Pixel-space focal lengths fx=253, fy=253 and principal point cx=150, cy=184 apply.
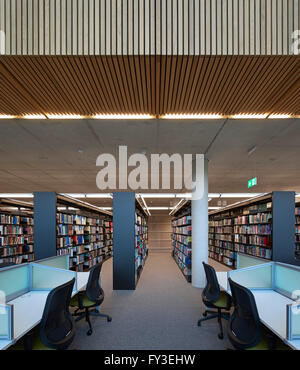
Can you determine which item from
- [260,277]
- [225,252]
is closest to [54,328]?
[260,277]

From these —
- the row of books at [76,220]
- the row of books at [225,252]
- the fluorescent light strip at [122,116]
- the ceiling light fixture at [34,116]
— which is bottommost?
the row of books at [225,252]

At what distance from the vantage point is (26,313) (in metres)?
2.68

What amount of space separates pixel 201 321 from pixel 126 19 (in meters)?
4.22

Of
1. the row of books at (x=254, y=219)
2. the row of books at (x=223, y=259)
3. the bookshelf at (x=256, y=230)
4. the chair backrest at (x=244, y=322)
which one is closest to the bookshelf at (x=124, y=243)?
the bookshelf at (x=256, y=230)

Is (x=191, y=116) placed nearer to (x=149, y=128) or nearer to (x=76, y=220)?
(x=149, y=128)

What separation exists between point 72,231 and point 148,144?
141 inches

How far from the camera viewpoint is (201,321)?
3867mm

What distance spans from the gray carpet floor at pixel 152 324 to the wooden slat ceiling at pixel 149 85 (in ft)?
10.6

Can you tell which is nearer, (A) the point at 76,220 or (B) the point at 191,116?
(B) the point at 191,116

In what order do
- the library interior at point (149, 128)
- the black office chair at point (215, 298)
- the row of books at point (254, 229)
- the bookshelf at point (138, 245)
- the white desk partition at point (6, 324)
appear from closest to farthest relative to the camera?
1. the white desk partition at point (6, 324)
2. the library interior at point (149, 128)
3. the black office chair at point (215, 298)
4. the row of books at point (254, 229)
5. the bookshelf at point (138, 245)

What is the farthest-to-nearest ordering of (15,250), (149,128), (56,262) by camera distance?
(15,250)
(149,128)
(56,262)

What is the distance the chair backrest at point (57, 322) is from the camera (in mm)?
2312

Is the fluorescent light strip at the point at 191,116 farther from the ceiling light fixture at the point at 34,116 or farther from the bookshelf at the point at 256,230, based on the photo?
the bookshelf at the point at 256,230

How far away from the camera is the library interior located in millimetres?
2760
